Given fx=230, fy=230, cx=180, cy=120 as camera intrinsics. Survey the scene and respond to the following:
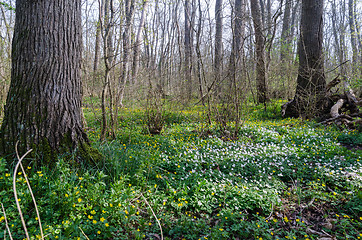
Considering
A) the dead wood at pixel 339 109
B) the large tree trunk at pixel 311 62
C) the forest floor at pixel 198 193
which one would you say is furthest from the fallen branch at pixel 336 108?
the forest floor at pixel 198 193

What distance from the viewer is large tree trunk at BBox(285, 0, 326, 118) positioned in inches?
310

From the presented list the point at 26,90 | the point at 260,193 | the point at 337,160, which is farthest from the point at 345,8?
the point at 26,90

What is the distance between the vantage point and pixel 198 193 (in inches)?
131

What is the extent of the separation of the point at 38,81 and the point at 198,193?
266 cm

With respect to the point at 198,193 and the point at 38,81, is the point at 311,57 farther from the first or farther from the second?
the point at 38,81

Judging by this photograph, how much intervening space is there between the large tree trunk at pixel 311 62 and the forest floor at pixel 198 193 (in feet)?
9.30

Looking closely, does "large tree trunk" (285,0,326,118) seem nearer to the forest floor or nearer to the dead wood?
the dead wood

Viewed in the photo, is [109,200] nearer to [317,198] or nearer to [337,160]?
[317,198]

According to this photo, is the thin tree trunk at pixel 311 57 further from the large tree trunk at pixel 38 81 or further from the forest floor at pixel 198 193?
the large tree trunk at pixel 38 81

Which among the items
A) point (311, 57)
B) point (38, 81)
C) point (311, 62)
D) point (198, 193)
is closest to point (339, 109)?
point (311, 62)

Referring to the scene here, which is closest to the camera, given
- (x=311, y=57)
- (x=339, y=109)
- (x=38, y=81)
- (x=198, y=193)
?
(x=38, y=81)

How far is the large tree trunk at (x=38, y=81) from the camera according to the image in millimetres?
2998

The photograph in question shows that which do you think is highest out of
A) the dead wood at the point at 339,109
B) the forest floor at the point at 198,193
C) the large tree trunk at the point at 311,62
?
the large tree trunk at the point at 311,62

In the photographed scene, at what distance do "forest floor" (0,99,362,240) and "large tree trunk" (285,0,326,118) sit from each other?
2.84 m
